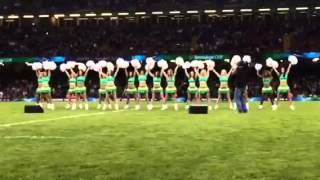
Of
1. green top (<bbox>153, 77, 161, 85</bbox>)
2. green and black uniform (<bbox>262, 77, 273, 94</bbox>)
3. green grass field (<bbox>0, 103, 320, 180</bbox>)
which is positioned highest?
green top (<bbox>153, 77, 161, 85</bbox>)

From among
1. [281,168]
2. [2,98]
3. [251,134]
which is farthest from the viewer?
[2,98]

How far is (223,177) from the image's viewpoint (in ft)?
25.1

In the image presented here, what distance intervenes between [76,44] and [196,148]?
43136 mm

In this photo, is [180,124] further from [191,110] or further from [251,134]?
[191,110]

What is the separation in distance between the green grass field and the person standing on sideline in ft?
20.1

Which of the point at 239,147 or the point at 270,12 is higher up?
the point at 270,12

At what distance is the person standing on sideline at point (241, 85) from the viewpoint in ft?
71.6

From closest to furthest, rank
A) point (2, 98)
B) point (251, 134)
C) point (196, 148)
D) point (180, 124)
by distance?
point (196, 148)
point (251, 134)
point (180, 124)
point (2, 98)

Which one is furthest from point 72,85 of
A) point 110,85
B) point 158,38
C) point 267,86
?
point 158,38

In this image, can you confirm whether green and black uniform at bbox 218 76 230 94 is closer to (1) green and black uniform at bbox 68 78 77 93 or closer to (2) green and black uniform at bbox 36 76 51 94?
(1) green and black uniform at bbox 68 78 77 93

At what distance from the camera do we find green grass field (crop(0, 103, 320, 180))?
7.96 meters

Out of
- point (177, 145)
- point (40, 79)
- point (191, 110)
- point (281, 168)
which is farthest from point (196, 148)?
point (40, 79)

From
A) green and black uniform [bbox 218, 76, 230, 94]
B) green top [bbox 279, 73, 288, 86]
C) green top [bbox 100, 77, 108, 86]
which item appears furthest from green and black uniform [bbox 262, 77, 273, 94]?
green top [bbox 100, 77, 108, 86]

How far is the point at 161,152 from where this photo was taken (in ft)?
33.2
